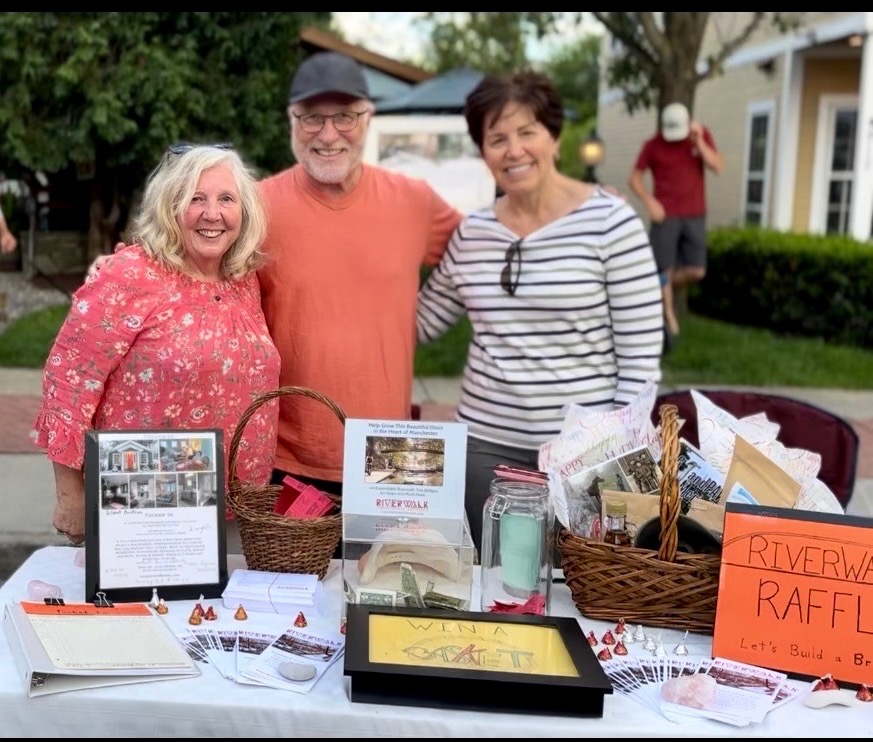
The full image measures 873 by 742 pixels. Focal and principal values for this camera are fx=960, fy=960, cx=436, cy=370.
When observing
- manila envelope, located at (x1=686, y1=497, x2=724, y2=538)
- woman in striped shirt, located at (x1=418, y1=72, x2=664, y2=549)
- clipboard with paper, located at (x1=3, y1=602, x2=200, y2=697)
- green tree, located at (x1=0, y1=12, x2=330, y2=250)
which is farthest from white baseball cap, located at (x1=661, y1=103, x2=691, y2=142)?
clipboard with paper, located at (x1=3, y1=602, x2=200, y2=697)

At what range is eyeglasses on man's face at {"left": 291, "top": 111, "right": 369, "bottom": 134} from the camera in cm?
271

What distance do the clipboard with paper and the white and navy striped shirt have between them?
1.29 meters

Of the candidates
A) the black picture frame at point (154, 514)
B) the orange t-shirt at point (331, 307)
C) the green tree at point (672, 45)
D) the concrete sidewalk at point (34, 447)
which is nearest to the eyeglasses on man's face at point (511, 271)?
the orange t-shirt at point (331, 307)

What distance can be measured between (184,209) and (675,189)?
730 centimetres

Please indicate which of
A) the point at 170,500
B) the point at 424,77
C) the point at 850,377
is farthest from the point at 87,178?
the point at 170,500

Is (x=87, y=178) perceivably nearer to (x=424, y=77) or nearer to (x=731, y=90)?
(x=424, y=77)

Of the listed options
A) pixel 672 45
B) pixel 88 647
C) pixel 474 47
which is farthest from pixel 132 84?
pixel 474 47

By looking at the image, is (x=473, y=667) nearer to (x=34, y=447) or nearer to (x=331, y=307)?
(x=331, y=307)

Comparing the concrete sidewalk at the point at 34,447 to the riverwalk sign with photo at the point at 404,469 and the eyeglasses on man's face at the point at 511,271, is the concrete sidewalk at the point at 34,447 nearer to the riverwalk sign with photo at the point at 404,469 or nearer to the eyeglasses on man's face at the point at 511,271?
the eyeglasses on man's face at the point at 511,271

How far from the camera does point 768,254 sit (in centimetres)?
1111

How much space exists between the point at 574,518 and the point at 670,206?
7419 millimetres

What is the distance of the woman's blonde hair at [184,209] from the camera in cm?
227

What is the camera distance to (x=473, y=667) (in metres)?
1.62

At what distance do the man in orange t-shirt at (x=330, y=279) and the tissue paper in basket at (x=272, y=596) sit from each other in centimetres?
74
